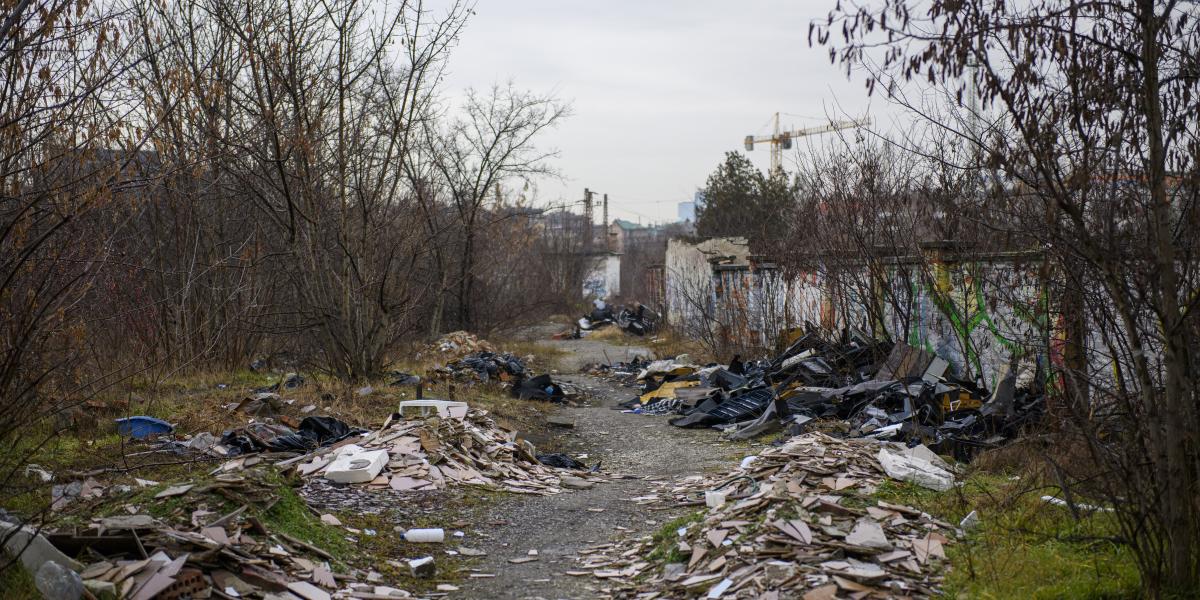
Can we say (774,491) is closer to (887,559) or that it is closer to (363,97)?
(887,559)

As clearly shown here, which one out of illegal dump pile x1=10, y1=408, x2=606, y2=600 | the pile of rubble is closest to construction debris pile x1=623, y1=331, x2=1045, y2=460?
the pile of rubble

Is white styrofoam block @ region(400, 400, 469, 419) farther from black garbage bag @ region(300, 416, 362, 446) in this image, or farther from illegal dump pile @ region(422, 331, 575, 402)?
illegal dump pile @ region(422, 331, 575, 402)

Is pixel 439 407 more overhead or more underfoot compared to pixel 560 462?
more overhead

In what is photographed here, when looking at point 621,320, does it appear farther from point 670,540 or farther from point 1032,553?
point 1032,553

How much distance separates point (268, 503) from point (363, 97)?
28.5 feet

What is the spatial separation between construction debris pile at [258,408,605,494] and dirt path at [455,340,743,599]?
518 millimetres

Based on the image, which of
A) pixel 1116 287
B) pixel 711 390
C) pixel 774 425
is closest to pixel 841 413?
pixel 774 425

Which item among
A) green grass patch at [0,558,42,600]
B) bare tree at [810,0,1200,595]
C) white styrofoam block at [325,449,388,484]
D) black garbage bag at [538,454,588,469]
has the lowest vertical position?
black garbage bag at [538,454,588,469]

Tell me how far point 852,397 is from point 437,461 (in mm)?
5121

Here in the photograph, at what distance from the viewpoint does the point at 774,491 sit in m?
→ 6.01

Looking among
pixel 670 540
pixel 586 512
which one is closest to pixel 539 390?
pixel 586 512

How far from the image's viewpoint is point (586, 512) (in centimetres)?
725

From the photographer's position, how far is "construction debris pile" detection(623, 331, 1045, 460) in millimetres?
8719

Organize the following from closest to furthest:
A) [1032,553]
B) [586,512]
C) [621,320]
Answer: [1032,553], [586,512], [621,320]
